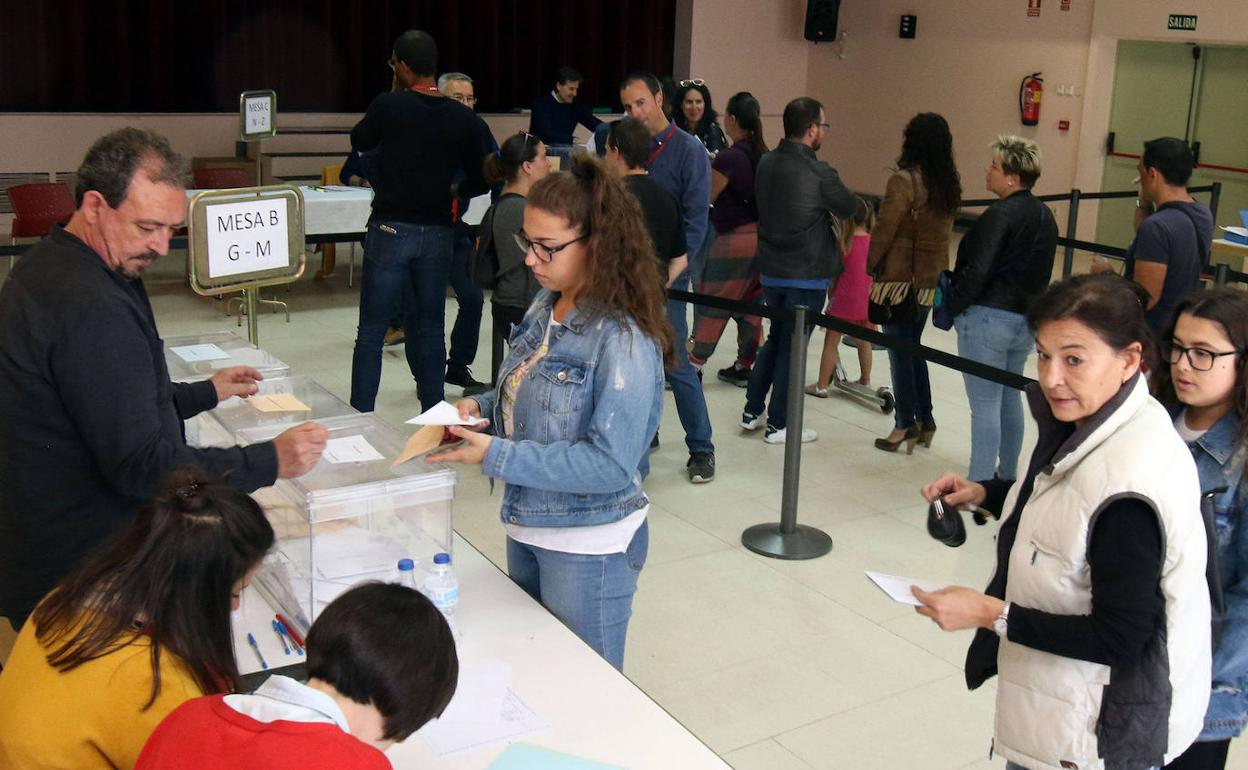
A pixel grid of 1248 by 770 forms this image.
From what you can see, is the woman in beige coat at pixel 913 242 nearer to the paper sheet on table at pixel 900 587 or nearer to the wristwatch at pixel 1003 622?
the paper sheet on table at pixel 900 587

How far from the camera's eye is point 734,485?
17.6 feet

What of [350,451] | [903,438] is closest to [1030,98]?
[903,438]

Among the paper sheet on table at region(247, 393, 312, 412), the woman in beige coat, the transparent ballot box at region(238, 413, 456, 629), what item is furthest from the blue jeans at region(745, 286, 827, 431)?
the transparent ballot box at region(238, 413, 456, 629)

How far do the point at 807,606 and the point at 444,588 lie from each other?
2.06 meters

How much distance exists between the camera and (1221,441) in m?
2.24

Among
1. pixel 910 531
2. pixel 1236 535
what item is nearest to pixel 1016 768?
pixel 1236 535

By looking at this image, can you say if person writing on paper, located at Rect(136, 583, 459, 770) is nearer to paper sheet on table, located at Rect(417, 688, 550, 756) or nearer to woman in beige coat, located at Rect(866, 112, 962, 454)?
paper sheet on table, located at Rect(417, 688, 550, 756)

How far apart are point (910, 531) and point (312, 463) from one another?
307 centimetres

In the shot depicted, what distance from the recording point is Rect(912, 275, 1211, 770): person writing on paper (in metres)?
1.85

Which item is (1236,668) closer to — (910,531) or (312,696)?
(312,696)

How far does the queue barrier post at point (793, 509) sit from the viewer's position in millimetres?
4395

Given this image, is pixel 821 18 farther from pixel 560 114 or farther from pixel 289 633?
pixel 289 633

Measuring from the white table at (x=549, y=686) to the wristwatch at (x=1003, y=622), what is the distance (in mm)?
495

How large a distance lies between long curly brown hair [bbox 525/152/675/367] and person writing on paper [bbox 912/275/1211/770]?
72cm
